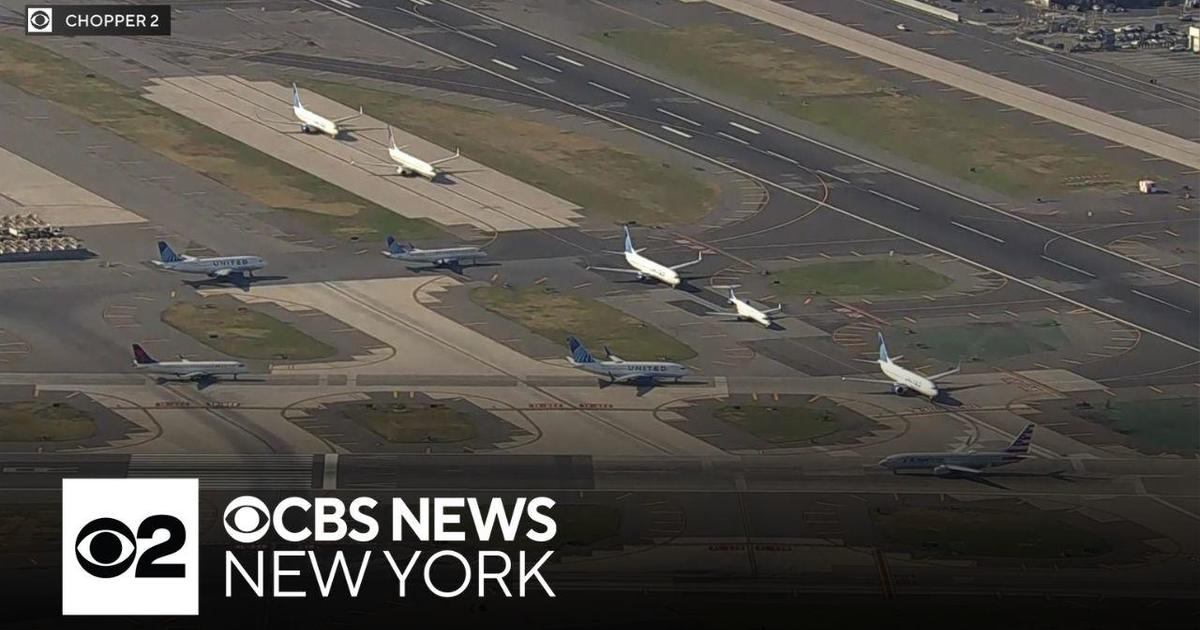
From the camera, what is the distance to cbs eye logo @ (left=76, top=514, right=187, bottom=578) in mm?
188375

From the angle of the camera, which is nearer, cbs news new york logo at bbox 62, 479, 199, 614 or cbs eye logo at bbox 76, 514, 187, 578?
cbs news new york logo at bbox 62, 479, 199, 614

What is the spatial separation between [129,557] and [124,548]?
3.44 feet

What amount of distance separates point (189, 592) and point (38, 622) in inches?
415

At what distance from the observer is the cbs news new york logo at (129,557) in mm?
186875

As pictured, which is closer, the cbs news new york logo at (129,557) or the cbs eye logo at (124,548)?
the cbs news new york logo at (129,557)

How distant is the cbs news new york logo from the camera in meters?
187

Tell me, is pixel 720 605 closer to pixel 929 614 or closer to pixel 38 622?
pixel 929 614

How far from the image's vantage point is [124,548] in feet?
618

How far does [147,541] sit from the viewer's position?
190m

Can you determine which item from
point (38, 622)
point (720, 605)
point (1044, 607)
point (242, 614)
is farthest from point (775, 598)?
point (38, 622)

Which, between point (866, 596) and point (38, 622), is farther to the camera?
point (866, 596)

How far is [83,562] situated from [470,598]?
2738 centimetres

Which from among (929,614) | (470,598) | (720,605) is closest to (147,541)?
(470,598)

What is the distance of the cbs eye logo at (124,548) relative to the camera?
618 feet
